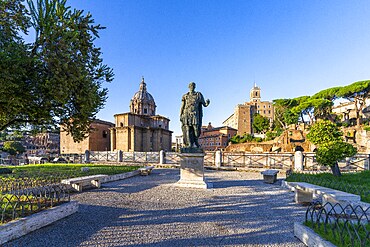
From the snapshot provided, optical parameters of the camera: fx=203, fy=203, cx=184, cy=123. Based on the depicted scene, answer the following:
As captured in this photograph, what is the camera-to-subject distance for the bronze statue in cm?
986

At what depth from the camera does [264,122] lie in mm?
78000

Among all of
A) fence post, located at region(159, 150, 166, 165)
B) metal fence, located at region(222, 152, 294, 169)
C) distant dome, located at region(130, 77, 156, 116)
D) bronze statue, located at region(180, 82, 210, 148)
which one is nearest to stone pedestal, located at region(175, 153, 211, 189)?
bronze statue, located at region(180, 82, 210, 148)

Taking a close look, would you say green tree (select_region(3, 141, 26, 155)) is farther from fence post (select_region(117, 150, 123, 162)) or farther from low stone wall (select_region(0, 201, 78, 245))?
low stone wall (select_region(0, 201, 78, 245))

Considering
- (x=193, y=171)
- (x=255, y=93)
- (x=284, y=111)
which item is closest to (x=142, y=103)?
(x=284, y=111)

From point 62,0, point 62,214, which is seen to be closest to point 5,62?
point 62,0

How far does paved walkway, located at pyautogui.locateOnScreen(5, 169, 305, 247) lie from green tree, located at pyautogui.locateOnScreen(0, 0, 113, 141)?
4.65m

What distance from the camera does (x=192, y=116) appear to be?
985cm

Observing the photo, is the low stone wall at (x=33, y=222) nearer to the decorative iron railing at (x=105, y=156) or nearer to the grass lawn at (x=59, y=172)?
the grass lawn at (x=59, y=172)

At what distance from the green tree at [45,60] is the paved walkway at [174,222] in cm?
465

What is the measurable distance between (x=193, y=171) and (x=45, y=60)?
7792mm

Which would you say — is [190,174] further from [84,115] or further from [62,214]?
[84,115]

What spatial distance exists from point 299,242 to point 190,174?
5.77m

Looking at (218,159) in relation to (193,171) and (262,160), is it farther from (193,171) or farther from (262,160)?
(193,171)

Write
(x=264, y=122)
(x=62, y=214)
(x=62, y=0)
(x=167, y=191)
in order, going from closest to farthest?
(x=62, y=214), (x=167, y=191), (x=62, y=0), (x=264, y=122)
